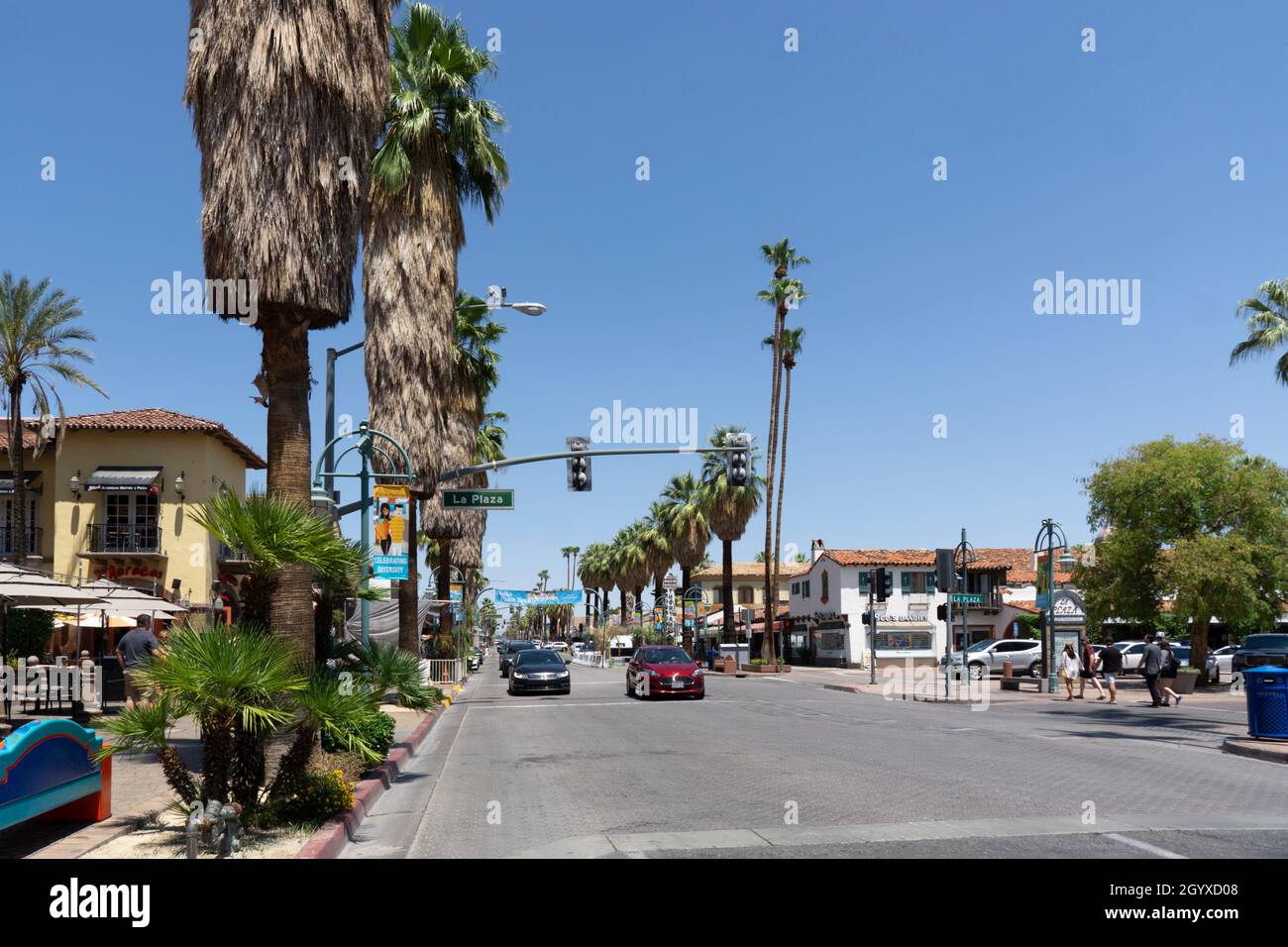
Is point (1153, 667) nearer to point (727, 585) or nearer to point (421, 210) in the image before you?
point (421, 210)

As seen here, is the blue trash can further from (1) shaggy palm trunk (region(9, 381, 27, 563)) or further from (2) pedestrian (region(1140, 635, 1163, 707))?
(1) shaggy palm trunk (region(9, 381, 27, 563))

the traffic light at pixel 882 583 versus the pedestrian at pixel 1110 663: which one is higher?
the traffic light at pixel 882 583

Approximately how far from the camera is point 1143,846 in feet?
26.3

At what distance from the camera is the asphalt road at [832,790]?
330 inches

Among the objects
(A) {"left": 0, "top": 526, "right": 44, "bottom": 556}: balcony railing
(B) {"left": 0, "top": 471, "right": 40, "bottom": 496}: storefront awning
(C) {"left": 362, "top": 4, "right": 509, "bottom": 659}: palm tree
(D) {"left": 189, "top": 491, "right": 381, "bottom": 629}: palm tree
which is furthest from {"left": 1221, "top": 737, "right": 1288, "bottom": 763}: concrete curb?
(B) {"left": 0, "top": 471, "right": 40, "bottom": 496}: storefront awning

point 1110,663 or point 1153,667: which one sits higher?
point 1153,667

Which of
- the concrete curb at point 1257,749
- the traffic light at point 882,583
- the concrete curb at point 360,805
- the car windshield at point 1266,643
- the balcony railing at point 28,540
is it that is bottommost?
the car windshield at point 1266,643

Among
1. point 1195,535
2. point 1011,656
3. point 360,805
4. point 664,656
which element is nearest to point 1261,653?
point 1195,535

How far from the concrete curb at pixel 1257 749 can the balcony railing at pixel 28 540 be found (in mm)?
38458

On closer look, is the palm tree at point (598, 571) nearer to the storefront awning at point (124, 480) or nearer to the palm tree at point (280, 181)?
the storefront awning at point (124, 480)

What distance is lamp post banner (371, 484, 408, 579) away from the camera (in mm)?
20438

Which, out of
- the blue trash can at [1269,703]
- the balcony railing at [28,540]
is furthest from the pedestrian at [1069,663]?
the balcony railing at [28,540]

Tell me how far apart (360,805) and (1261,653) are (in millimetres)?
33808
